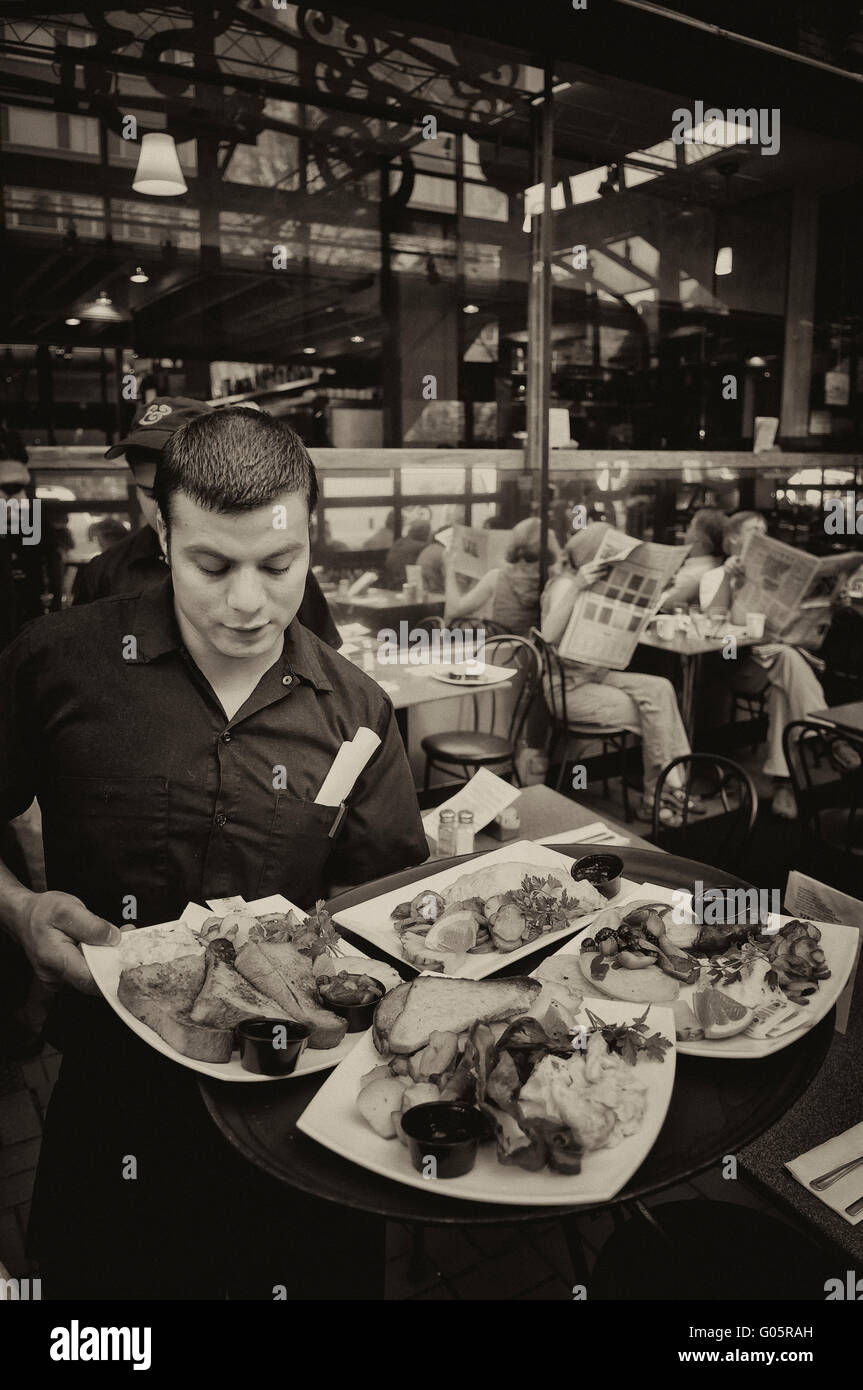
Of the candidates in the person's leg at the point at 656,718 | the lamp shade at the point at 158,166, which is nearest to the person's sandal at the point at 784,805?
the person's leg at the point at 656,718

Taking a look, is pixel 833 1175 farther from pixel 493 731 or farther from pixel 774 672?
pixel 774 672

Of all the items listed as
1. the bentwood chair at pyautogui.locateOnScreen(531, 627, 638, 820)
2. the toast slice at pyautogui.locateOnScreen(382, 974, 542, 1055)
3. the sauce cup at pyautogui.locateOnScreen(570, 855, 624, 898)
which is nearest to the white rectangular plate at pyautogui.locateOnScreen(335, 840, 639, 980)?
the sauce cup at pyautogui.locateOnScreen(570, 855, 624, 898)

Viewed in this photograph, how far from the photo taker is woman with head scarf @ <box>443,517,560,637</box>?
18.2ft

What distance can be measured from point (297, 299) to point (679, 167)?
4874 millimetres

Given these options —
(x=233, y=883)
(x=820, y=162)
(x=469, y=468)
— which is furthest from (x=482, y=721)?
(x=820, y=162)

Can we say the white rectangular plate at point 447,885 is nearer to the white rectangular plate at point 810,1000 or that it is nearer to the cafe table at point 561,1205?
the white rectangular plate at point 810,1000

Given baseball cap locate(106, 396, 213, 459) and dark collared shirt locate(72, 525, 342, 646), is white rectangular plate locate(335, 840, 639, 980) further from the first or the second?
baseball cap locate(106, 396, 213, 459)

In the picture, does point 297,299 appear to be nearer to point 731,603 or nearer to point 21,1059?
point 731,603

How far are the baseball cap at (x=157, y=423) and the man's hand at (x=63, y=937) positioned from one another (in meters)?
1.80

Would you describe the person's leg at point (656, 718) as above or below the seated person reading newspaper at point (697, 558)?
below

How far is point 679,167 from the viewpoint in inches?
300

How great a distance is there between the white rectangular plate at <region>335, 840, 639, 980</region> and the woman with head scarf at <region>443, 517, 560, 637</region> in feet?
12.4

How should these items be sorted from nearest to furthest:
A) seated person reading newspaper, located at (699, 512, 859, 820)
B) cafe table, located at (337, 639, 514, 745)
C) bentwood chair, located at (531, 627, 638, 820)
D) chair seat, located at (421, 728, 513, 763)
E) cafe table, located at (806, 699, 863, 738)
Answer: cafe table, located at (806, 699, 863, 738), cafe table, located at (337, 639, 514, 745), chair seat, located at (421, 728, 513, 763), bentwood chair, located at (531, 627, 638, 820), seated person reading newspaper, located at (699, 512, 859, 820)

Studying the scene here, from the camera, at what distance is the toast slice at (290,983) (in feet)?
4.01
